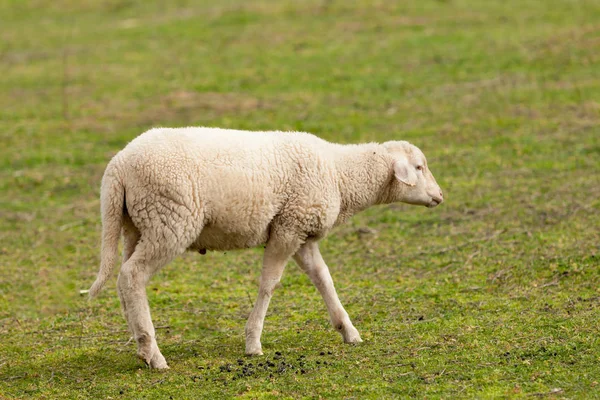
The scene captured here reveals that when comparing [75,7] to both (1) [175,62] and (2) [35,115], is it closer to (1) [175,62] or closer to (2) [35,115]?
(1) [175,62]

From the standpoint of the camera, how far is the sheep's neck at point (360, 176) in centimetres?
886

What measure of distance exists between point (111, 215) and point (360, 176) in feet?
7.59

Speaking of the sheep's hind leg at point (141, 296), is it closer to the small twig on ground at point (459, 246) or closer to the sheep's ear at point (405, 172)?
the sheep's ear at point (405, 172)

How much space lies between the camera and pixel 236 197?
811 cm

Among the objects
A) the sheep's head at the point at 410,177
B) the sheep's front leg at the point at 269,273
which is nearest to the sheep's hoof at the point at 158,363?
the sheep's front leg at the point at 269,273

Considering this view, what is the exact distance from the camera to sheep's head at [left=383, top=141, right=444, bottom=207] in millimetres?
9000

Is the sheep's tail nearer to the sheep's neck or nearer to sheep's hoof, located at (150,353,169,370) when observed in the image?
sheep's hoof, located at (150,353,169,370)

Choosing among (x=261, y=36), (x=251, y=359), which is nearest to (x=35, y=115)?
(x=261, y=36)

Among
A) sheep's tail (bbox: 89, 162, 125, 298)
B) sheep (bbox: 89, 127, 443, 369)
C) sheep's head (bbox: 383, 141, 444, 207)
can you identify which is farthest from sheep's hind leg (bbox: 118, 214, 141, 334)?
sheep's head (bbox: 383, 141, 444, 207)

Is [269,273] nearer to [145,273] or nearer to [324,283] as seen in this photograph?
[324,283]

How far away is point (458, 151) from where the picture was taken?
1521 cm

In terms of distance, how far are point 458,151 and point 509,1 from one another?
10916 millimetres

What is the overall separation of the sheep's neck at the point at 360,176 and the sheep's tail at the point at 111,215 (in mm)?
2017

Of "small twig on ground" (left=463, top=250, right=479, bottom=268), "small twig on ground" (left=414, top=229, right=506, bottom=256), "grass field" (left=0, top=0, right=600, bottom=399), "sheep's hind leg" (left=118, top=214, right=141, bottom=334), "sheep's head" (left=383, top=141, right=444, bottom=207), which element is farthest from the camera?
"small twig on ground" (left=414, top=229, right=506, bottom=256)
